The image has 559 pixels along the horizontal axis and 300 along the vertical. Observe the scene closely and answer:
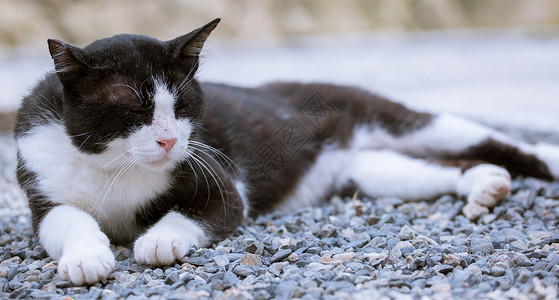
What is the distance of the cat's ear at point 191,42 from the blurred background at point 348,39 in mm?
4058

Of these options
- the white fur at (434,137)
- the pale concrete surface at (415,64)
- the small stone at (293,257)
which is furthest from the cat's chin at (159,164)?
the pale concrete surface at (415,64)

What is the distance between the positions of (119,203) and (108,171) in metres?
0.13

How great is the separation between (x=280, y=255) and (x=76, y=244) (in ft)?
2.14

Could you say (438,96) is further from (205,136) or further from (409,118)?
(205,136)

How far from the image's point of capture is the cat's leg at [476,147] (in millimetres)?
2787

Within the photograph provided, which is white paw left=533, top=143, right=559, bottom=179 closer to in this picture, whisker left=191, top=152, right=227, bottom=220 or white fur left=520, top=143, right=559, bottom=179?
white fur left=520, top=143, right=559, bottom=179

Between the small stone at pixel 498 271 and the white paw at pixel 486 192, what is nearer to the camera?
the small stone at pixel 498 271

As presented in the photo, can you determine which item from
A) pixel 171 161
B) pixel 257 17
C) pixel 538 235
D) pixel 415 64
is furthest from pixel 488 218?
pixel 257 17

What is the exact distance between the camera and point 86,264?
1565mm

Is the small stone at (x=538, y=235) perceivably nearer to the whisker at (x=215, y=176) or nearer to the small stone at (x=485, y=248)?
the small stone at (x=485, y=248)

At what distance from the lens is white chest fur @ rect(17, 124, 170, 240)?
1.92 meters

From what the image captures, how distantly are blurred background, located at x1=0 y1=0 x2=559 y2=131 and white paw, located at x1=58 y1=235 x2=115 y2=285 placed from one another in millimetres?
4503

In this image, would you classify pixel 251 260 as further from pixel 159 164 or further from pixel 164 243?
pixel 159 164

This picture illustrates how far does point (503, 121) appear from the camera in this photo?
4660 mm
